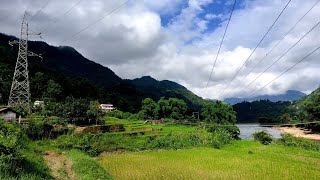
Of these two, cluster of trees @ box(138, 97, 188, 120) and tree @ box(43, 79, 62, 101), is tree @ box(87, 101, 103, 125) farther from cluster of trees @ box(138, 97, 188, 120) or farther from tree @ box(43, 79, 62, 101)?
cluster of trees @ box(138, 97, 188, 120)

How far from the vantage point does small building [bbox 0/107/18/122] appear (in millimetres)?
40719

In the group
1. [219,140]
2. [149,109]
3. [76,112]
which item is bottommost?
[219,140]

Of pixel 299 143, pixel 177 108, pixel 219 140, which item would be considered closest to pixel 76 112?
pixel 219 140

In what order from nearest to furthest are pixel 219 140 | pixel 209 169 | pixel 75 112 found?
pixel 209 169, pixel 75 112, pixel 219 140

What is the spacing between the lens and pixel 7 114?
136 ft

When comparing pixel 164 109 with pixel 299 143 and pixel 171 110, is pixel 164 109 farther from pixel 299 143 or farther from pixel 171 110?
pixel 299 143

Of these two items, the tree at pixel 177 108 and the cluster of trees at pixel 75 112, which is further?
the tree at pixel 177 108

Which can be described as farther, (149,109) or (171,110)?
(171,110)

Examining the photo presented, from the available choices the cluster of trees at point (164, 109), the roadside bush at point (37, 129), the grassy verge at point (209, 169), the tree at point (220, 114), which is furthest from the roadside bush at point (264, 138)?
the cluster of trees at point (164, 109)

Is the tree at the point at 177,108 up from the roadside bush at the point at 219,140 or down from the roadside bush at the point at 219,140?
up

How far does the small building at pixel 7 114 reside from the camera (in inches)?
1603

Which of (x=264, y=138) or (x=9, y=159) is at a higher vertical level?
(x=9, y=159)

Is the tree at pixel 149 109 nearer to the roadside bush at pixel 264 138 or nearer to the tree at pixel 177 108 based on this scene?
the tree at pixel 177 108

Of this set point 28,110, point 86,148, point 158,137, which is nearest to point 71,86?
point 28,110
